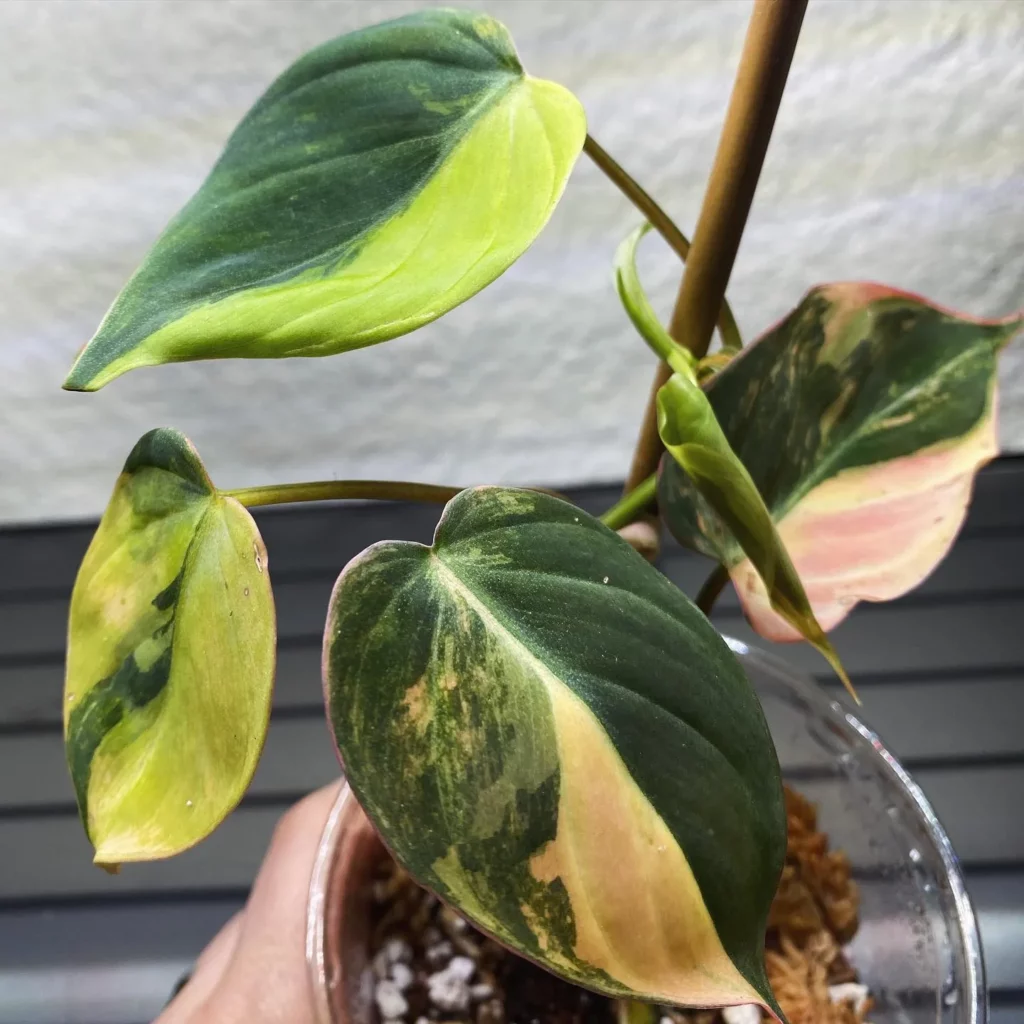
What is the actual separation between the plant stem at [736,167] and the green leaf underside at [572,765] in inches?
6.6

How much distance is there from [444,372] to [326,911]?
56cm

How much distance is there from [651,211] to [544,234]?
0.38m

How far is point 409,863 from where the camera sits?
254 mm

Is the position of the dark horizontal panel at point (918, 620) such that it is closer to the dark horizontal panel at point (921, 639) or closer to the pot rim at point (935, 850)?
the dark horizontal panel at point (921, 639)

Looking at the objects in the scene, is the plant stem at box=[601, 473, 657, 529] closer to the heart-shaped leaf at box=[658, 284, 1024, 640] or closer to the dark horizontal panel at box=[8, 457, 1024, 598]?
the heart-shaped leaf at box=[658, 284, 1024, 640]

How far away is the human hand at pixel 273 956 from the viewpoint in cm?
51

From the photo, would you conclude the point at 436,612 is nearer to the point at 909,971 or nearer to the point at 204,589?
the point at 204,589

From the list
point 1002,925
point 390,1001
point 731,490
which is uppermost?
point 731,490

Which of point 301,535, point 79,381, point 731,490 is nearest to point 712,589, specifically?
point 731,490

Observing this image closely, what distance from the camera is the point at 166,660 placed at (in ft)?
1.14

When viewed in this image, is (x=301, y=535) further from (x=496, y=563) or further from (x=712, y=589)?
(x=496, y=563)

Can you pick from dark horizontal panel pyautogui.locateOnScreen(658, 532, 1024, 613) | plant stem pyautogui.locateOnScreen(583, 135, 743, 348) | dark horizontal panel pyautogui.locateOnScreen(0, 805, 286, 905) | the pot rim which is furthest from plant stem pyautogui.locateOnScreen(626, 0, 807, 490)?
dark horizontal panel pyautogui.locateOnScreen(0, 805, 286, 905)

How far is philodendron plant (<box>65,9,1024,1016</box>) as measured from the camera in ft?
0.86

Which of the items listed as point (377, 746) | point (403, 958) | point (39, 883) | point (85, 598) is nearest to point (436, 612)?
point (377, 746)
